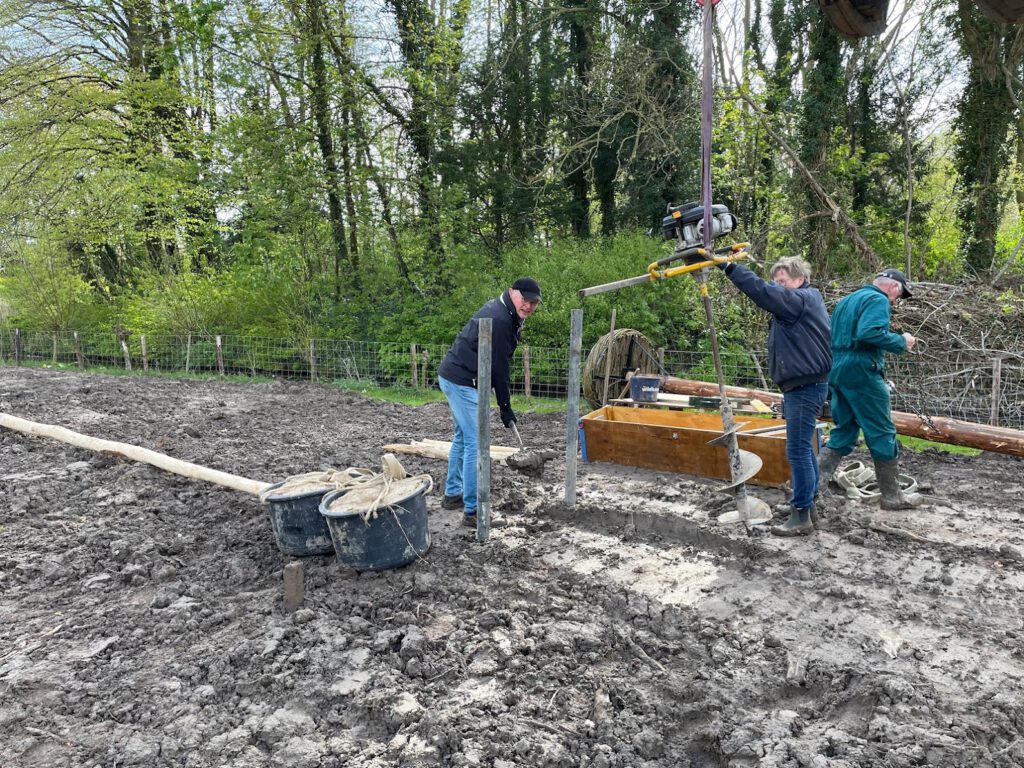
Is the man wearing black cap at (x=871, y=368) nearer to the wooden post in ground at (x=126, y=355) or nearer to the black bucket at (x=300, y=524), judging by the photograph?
the black bucket at (x=300, y=524)

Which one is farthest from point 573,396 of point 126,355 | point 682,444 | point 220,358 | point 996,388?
point 126,355

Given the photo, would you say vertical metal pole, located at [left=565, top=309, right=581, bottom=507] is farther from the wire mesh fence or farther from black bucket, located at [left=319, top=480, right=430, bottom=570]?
the wire mesh fence

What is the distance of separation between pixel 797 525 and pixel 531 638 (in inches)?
92.5

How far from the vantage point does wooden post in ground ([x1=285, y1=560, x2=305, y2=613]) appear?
3.88 meters

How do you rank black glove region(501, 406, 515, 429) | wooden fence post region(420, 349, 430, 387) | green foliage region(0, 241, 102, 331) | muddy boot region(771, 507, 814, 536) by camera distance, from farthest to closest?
green foliage region(0, 241, 102, 331)
wooden fence post region(420, 349, 430, 387)
black glove region(501, 406, 515, 429)
muddy boot region(771, 507, 814, 536)

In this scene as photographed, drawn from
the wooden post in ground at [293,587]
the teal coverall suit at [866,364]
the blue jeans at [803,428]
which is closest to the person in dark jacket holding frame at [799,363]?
the blue jeans at [803,428]

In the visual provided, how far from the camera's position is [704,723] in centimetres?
290

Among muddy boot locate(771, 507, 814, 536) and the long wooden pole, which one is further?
the long wooden pole

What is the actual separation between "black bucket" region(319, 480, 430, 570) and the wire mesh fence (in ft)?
19.4

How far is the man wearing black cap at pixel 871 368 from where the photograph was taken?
16.6 ft

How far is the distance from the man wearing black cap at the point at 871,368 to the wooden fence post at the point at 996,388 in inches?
138

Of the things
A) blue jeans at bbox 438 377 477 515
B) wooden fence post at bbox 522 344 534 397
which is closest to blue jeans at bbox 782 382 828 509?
blue jeans at bbox 438 377 477 515

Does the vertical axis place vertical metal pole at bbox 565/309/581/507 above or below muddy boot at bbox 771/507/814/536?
above

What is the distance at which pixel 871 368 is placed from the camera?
5238 millimetres
